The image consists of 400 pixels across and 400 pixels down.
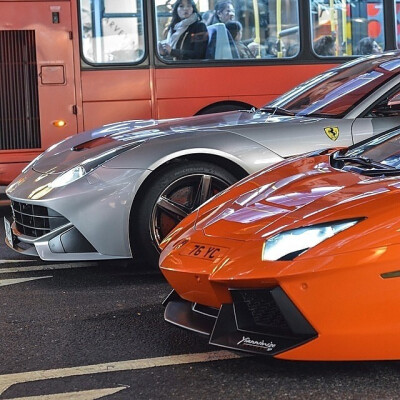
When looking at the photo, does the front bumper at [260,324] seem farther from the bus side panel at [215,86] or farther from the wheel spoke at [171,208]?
the bus side panel at [215,86]

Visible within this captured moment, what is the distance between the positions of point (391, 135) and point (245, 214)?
1113 mm


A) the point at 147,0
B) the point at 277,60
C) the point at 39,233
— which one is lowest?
the point at 39,233

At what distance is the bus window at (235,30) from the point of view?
8820 millimetres

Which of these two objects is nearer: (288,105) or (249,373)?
(249,373)

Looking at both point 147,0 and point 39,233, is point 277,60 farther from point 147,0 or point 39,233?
point 39,233

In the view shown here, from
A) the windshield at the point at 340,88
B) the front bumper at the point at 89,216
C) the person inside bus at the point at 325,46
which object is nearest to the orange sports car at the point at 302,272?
the front bumper at the point at 89,216

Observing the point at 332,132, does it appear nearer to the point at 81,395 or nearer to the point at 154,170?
the point at 154,170

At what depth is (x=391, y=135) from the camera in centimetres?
443

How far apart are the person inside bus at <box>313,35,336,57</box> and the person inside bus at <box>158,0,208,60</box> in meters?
1.26

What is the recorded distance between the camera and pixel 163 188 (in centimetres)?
531

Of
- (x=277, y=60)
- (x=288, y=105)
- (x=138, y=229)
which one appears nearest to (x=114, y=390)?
(x=138, y=229)

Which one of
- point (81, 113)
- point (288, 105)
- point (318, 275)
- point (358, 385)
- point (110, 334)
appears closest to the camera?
point (318, 275)

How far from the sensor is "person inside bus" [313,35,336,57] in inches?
362

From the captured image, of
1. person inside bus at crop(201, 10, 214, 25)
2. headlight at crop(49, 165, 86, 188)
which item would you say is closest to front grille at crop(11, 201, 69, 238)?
headlight at crop(49, 165, 86, 188)
